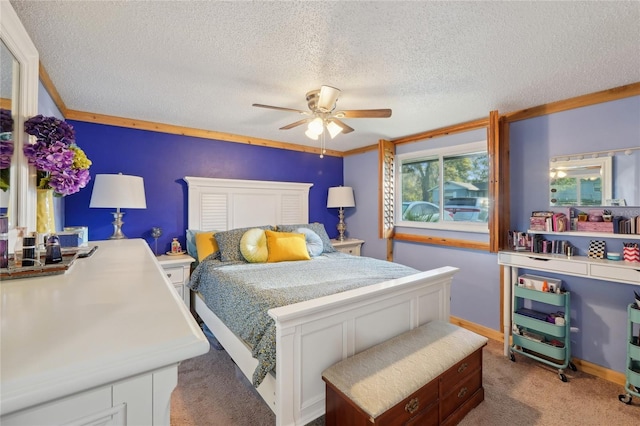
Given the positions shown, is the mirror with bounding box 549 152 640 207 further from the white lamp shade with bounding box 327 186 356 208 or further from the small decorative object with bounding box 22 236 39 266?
the small decorative object with bounding box 22 236 39 266

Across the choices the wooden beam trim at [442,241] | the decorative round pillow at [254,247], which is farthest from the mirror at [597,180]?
the decorative round pillow at [254,247]

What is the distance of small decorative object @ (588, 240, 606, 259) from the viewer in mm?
2291

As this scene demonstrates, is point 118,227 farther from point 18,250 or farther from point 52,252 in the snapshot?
point 52,252

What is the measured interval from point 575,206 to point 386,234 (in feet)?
6.50

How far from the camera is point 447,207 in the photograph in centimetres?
352

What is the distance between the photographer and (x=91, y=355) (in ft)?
1.71

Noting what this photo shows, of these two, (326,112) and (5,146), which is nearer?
(5,146)

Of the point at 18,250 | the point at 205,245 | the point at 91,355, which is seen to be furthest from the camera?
the point at 205,245

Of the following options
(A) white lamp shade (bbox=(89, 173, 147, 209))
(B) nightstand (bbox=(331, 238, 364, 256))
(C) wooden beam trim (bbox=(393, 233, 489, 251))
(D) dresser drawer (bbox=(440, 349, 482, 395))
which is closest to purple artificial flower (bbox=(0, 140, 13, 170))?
(A) white lamp shade (bbox=(89, 173, 147, 209))

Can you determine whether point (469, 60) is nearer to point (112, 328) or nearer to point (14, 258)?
point (112, 328)

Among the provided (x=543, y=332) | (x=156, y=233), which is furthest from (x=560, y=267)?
(x=156, y=233)

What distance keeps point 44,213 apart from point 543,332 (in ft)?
11.5

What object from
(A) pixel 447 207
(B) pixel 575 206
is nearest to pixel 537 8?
(B) pixel 575 206

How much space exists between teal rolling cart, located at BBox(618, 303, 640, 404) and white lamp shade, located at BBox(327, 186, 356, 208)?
3.02m
